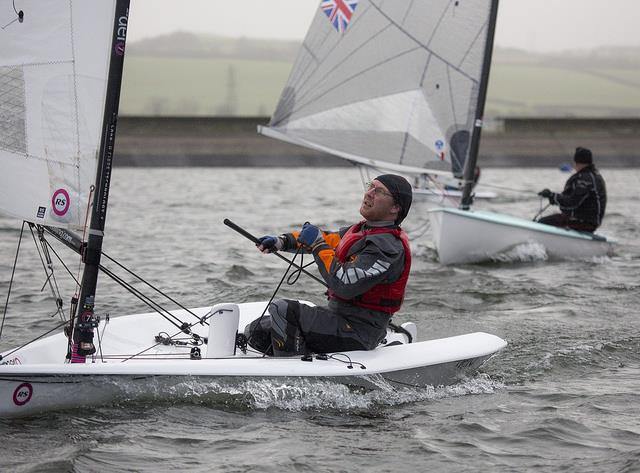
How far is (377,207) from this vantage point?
5.14 metres

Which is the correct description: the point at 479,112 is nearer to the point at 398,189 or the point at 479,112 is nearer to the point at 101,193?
the point at 398,189

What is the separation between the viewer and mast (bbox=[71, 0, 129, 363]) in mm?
4797

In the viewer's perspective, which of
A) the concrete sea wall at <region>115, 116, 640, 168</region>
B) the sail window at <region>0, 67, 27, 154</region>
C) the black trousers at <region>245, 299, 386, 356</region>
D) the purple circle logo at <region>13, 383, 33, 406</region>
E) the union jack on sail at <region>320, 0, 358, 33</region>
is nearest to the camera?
the purple circle logo at <region>13, 383, 33, 406</region>

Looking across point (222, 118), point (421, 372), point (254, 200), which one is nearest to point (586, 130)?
point (222, 118)

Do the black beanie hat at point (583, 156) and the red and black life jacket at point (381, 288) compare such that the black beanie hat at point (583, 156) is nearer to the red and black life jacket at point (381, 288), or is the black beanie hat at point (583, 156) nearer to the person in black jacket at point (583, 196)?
the person in black jacket at point (583, 196)

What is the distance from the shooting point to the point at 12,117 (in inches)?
192

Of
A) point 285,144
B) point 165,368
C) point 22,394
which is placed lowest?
point 22,394

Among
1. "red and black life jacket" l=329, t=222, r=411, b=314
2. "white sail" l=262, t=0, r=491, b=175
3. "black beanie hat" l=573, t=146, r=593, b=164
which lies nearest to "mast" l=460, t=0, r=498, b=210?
"white sail" l=262, t=0, r=491, b=175

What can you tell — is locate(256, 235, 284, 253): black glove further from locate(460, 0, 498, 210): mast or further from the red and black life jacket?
locate(460, 0, 498, 210): mast

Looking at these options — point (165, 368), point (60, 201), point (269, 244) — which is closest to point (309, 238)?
point (269, 244)

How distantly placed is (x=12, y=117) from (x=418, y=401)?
2602mm

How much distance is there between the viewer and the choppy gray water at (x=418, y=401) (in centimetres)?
448

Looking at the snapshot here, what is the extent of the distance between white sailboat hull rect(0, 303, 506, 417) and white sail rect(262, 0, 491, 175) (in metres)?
6.34

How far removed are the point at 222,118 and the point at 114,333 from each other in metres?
38.3
